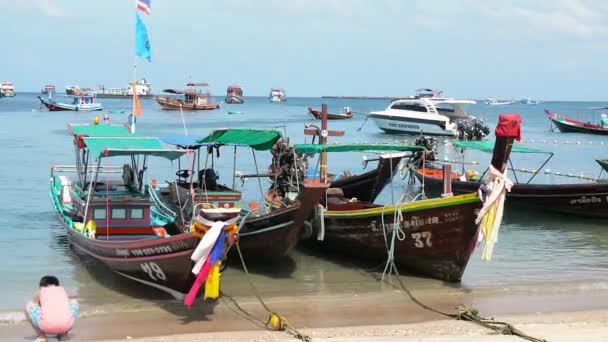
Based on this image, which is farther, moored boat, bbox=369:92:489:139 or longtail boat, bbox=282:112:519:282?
moored boat, bbox=369:92:489:139

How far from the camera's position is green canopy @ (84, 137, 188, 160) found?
1236 cm

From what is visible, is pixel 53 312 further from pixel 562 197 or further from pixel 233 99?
pixel 233 99

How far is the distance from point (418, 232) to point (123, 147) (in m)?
4.97

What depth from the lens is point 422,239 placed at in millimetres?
12469

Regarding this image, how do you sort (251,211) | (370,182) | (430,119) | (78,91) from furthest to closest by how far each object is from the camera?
(78,91) → (430,119) → (370,182) → (251,211)

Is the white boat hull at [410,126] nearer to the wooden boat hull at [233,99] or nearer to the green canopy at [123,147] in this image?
the green canopy at [123,147]

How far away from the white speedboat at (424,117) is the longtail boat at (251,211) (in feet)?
112

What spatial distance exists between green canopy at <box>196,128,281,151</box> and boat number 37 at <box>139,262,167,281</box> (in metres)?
4.67

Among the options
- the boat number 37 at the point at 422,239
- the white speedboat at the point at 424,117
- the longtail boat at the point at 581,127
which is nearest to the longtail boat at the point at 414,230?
the boat number 37 at the point at 422,239

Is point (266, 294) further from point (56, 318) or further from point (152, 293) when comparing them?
point (56, 318)

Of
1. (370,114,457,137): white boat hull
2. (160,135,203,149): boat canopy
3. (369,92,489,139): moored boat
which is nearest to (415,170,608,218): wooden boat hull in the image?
(160,135,203,149): boat canopy

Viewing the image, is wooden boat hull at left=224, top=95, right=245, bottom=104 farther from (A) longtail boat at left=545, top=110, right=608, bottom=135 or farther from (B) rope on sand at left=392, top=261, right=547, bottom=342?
(B) rope on sand at left=392, top=261, right=547, bottom=342

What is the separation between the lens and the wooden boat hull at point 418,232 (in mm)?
11805

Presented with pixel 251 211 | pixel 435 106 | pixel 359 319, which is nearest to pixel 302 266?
pixel 251 211
